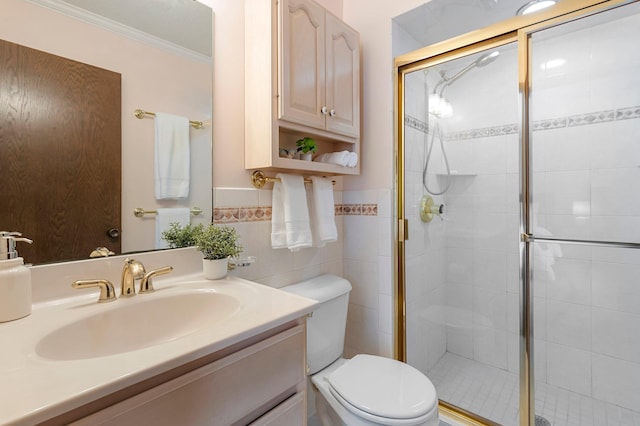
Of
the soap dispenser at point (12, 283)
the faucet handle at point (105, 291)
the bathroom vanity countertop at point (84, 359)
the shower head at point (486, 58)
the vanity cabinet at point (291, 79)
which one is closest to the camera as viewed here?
the bathroom vanity countertop at point (84, 359)

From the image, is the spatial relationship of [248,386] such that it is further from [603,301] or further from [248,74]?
[603,301]

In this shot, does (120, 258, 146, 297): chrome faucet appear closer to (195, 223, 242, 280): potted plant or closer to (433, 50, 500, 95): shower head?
(195, 223, 242, 280): potted plant

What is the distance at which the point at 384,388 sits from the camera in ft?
3.67

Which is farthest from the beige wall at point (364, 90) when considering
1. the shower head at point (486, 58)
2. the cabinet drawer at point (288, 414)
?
the cabinet drawer at point (288, 414)

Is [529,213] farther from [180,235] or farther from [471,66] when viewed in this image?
[180,235]

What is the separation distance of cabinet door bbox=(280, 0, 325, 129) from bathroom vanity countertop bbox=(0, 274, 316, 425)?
76cm

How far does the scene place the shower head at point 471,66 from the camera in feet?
4.99

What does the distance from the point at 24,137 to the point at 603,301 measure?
2469 millimetres

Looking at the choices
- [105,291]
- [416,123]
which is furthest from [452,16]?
[105,291]

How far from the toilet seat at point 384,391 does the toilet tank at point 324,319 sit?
13cm

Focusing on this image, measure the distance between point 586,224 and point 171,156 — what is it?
1.91 meters

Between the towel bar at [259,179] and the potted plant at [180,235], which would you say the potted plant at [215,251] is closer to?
the potted plant at [180,235]

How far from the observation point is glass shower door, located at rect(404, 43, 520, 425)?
5.29 ft

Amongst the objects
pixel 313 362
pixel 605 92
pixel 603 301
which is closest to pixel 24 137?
pixel 313 362
